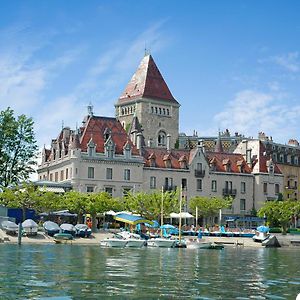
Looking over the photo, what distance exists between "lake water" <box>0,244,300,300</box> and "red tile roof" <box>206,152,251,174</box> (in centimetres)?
5632

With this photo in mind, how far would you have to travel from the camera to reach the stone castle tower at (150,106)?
12031 centimetres

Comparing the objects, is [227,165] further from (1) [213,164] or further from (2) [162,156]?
(2) [162,156]

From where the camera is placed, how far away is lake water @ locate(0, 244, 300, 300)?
29859 mm

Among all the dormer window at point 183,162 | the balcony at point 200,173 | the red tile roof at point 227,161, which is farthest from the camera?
the red tile roof at point 227,161

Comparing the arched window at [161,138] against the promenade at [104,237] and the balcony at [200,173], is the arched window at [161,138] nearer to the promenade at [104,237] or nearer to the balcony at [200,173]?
the balcony at [200,173]

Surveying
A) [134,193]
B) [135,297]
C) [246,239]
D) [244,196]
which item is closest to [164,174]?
[134,193]

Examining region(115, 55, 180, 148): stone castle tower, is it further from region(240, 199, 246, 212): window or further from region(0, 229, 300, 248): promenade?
region(0, 229, 300, 248): promenade

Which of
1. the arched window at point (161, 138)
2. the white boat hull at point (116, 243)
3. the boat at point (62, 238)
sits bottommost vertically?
the white boat hull at point (116, 243)

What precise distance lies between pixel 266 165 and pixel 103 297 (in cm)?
8565

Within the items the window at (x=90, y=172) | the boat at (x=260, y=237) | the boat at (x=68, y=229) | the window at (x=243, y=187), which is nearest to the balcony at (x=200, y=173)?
the window at (x=243, y=187)

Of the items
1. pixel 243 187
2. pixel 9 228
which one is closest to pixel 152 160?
pixel 243 187

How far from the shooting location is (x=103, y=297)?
93.4ft

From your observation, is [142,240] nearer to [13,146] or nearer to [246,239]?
[246,239]

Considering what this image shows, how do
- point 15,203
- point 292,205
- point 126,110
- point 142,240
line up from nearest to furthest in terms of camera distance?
point 142,240 < point 15,203 < point 292,205 < point 126,110
